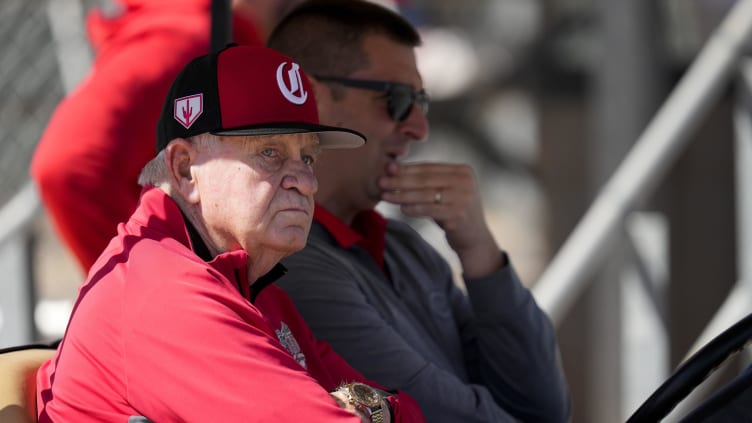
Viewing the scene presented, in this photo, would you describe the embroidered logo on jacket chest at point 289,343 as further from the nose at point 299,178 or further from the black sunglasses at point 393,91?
the black sunglasses at point 393,91

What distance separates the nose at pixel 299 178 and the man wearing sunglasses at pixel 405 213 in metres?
0.48

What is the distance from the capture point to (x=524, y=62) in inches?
323

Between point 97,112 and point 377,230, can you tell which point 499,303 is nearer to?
point 377,230

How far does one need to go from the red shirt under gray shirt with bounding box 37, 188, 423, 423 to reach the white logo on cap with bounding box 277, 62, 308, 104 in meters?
0.26

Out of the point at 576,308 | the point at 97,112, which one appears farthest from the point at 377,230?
the point at 576,308

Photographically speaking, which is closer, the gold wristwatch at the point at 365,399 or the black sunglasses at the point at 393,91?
the gold wristwatch at the point at 365,399

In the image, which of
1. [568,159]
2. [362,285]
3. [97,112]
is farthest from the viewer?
[568,159]

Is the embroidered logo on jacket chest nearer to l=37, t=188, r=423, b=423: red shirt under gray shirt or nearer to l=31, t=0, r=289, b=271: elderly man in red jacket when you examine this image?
l=37, t=188, r=423, b=423: red shirt under gray shirt

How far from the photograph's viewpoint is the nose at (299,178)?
202 centimetres

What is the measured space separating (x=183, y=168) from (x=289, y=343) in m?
0.34

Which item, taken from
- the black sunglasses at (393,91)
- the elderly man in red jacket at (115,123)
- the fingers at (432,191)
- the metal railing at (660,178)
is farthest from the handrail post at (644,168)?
the elderly man in red jacket at (115,123)

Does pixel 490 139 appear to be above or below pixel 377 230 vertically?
below

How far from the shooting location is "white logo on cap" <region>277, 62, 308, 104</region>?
79.0 inches

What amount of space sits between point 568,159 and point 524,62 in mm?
774
